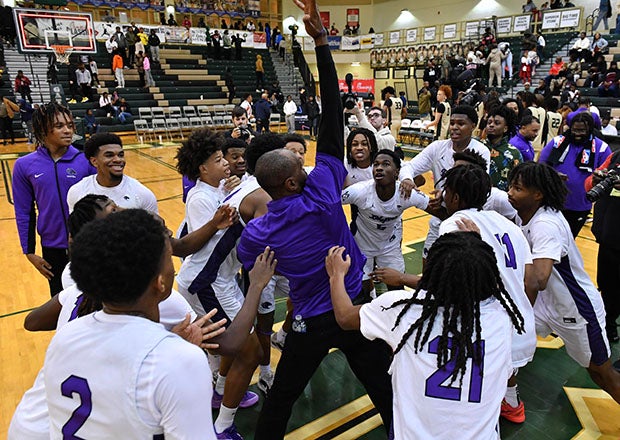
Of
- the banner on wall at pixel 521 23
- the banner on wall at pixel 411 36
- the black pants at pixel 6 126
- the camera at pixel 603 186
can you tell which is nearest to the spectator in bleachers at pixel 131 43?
the black pants at pixel 6 126

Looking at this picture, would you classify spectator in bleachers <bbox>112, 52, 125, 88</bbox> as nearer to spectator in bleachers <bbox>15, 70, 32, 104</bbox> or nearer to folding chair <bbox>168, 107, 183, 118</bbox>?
folding chair <bbox>168, 107, 183, 118</bbox>

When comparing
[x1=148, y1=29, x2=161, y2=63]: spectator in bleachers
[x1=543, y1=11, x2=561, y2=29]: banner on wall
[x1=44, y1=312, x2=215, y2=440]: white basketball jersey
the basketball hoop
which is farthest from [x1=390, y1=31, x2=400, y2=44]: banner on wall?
[x1=44, y1=312, x2=215, y2=440]: white basketball jersey

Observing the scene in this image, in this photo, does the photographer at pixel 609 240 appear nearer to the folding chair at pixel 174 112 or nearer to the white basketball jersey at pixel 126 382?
the white basketball jersey at pixel 126 382

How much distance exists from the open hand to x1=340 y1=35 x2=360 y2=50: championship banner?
32.2m

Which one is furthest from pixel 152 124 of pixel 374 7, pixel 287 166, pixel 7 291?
pixel 374 7

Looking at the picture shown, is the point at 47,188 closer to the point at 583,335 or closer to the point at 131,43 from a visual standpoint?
the point at 583,335

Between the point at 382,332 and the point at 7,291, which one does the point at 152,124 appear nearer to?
the point at 7,291

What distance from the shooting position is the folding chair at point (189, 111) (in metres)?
19.2

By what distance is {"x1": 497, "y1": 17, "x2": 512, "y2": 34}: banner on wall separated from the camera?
23.2 m

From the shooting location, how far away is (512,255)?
7.58ft

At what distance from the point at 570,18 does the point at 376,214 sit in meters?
22.1

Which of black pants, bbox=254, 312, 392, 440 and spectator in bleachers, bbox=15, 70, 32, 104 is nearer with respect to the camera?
black pants, bbox=254, 312, 392, 440

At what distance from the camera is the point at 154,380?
3.89 feet

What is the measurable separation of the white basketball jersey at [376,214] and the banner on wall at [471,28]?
2460 centimetres
